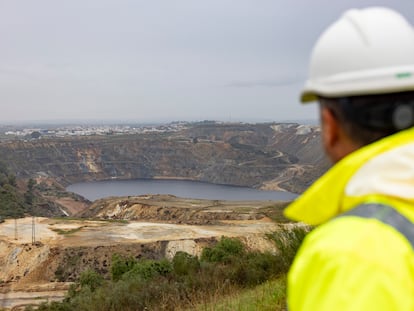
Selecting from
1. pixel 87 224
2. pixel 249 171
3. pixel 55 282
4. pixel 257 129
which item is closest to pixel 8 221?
pixel 87 224

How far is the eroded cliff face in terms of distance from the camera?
8012cm

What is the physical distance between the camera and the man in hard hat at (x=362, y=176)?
0.70 m

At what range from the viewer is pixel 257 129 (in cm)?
12775

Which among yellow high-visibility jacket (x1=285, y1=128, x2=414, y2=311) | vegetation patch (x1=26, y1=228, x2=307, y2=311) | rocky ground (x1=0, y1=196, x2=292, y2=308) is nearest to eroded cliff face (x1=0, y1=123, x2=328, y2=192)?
rocky ground (x1=0, y1=196, x2=292, y2=308)

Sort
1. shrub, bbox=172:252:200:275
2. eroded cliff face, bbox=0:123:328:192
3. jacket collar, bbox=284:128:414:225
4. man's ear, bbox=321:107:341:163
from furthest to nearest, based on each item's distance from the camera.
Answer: eroded cliff face, bbox=0:123:328:192 < shrub, bbox=172:252:200:275 < man's ear, bbox=321:107:341:163 < jacket collar, bbox=284:128:414:225

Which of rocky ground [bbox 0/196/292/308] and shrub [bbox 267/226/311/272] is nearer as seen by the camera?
shrub [bbox 267/226/311/272]

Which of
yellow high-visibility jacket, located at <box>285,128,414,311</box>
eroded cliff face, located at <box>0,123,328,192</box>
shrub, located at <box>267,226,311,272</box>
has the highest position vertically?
yellow high-visibility jacket, located at <box>285,128,414,311</box>

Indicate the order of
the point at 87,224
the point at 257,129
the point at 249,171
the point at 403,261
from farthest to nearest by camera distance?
1. the point at 257,129
2. the point at 249,171
3. the point at 87,224
4. the point at 403,261

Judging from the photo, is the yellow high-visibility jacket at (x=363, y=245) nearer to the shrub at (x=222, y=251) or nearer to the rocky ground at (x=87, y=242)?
the shrub at (x=222, y=251)

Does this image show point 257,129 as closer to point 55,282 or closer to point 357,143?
point 55,282

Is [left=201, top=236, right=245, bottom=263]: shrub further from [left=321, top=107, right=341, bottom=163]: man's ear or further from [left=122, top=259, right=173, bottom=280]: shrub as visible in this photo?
[left=321, top=107, right=341, bottom=163]: man's ear

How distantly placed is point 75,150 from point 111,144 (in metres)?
7.45

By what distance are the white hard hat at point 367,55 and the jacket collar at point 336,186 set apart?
0.11 m

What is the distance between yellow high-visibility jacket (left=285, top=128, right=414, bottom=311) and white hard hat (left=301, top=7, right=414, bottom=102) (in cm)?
11
